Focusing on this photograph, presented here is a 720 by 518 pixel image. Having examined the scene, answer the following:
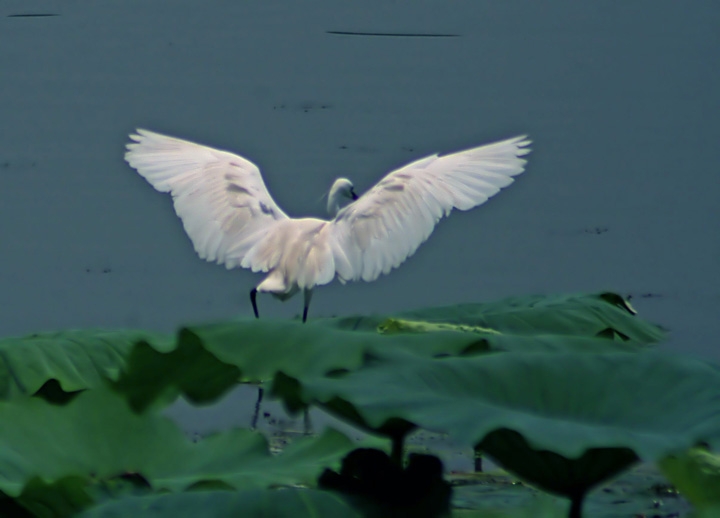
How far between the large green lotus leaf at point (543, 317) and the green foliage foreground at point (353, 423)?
1.02m

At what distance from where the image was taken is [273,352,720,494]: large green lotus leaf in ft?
3.93

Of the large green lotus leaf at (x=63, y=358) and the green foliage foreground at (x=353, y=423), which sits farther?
the large green lotus leaf at (x=63, y=358)

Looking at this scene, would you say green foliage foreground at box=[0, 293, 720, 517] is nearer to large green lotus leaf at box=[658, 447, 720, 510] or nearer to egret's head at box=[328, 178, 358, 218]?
large green lotus leaf at box=[658, 447, 720, 510]

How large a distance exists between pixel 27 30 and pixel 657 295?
4.65 metres

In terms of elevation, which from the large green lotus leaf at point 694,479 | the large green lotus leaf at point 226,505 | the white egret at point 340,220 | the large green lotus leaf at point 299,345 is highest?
the white egret at point 340,220

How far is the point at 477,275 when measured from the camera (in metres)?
4.84

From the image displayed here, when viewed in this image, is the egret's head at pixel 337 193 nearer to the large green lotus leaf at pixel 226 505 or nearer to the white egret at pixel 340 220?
the white egret at pixel 340 220

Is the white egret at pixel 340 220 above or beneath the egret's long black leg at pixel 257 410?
above

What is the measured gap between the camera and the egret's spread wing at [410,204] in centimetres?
332

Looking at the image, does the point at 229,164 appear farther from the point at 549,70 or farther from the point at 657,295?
the point at 549,70

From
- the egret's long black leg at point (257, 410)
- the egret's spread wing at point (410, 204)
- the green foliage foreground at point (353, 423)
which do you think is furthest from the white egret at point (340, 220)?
the green foliage foreground at point (353, 423)

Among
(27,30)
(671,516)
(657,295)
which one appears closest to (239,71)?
(27,30)

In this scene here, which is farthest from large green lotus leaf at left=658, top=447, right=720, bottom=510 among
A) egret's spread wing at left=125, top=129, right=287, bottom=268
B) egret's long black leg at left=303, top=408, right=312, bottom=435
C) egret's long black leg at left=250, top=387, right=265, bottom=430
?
egret's spread wing at left=125, top=129, right=287, bottom=268

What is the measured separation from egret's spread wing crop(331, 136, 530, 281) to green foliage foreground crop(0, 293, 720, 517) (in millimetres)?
1684
